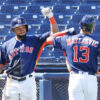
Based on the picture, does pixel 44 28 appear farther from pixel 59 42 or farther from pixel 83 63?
pixel 83 63

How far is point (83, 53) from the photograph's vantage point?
3.03 m

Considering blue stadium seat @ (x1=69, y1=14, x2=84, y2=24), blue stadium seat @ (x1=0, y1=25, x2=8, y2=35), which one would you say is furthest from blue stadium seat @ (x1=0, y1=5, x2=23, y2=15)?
blue stadium seat @ (x1=69, y1=14, x2=84, y2=24)

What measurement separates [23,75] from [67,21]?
7195 mm

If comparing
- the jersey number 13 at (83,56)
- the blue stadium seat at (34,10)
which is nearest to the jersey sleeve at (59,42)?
the jersey number 13 at (83,56)

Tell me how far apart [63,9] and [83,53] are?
777 centimetres

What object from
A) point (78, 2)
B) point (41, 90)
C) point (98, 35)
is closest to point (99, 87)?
point (41, 90)

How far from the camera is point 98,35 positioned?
9297 mm

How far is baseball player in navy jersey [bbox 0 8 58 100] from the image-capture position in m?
3.17

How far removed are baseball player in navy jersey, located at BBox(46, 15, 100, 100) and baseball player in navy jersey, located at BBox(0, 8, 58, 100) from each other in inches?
13.3

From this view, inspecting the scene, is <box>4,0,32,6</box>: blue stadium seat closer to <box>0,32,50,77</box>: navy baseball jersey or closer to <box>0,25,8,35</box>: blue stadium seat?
<box>0,25,8,35</box>: blue stadium seat

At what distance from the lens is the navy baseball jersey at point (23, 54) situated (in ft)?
10.6

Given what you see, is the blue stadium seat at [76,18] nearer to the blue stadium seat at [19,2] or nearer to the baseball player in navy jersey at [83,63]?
the blue stadium seat at [19,2]

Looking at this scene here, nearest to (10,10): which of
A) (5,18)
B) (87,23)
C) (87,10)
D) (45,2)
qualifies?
(5,18)

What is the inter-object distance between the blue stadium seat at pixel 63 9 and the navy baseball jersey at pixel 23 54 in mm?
7399
